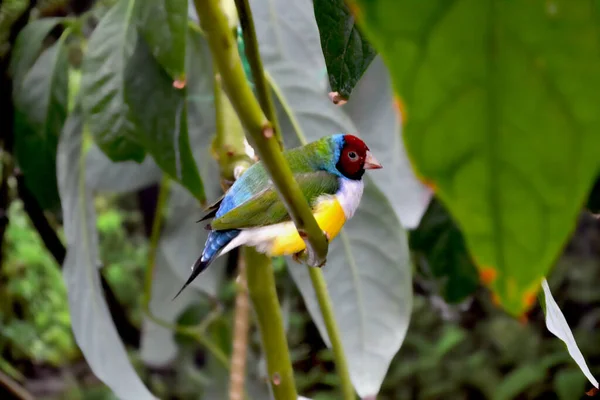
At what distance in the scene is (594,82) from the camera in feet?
0.43

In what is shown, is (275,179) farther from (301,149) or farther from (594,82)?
(301,149)

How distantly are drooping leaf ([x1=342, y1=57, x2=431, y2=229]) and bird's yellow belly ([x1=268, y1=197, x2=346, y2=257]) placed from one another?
218mm

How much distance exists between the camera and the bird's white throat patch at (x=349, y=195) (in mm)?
531

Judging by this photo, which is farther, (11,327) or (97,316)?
(11,327)

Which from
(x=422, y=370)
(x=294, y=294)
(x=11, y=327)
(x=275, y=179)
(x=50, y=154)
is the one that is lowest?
(x=422, y=370)

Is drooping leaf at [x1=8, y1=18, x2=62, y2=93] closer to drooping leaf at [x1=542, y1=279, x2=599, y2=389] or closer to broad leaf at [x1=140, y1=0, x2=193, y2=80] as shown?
broad leaf at [x1=140, y1=0, x2=193, y2=80]

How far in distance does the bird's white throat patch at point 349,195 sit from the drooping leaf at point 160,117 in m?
0.12

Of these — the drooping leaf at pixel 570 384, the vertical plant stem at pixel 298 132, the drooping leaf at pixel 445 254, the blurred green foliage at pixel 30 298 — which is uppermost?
the vertical plant stem at pixel 298 132

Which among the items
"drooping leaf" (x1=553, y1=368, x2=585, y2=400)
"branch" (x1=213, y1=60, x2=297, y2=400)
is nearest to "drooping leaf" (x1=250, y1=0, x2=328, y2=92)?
"branch" (x1=213, y1=60, x2=297, y2=400)

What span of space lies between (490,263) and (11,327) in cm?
171

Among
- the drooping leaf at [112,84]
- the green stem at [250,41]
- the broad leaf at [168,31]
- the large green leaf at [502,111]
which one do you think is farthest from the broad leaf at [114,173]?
the large green leaf at [502,111]

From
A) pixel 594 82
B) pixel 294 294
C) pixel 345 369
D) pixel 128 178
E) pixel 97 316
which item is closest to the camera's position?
pixel 594 82

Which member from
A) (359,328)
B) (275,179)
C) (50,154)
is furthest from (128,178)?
(275,179)

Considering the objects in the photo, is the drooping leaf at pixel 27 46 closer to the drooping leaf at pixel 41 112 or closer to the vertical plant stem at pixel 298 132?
the drooping leaf at pixel 41 112
